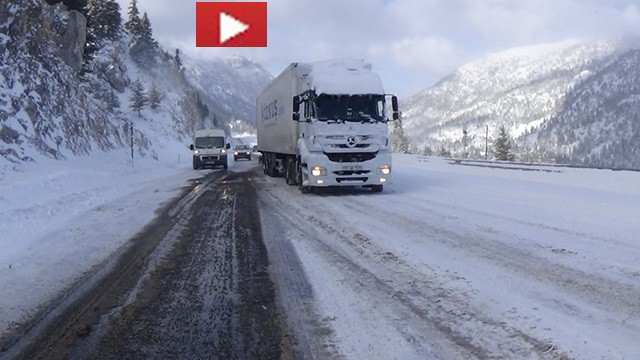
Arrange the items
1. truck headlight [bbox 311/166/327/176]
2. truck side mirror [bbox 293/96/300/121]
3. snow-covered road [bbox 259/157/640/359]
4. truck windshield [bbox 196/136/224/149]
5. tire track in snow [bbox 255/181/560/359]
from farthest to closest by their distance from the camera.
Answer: truck windshield [bbox 196/136/224/149] → truck side mirror [bbox 293/96/300/121] → truck headlight [bbox 311/166/327/176] → snow-covered road [bbox 259/157/640/359] → tire track in snow [bbox 255/181/560/359]

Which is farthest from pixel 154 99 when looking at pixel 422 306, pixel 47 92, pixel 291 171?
pixel 422 306

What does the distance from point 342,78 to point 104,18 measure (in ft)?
214

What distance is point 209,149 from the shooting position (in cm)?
3372

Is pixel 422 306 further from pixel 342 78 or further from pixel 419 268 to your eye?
pixel 342 78

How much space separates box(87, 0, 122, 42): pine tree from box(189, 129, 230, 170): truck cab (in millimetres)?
41217

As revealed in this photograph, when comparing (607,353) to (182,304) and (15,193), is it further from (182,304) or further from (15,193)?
(15,193)

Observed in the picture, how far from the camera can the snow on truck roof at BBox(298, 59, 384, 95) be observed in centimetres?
1534

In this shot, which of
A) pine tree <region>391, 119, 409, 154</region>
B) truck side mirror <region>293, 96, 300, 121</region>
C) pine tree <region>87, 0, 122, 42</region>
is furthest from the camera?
pine tree <region>391, 119, 409, 154</region>

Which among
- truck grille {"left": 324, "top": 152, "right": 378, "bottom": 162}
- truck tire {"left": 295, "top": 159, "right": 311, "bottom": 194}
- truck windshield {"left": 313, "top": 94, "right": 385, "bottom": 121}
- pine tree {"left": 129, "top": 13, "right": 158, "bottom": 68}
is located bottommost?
truck tire {"left": 295, "top": 159, "right": 311, "bottom": 194}

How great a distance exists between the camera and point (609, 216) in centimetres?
1051

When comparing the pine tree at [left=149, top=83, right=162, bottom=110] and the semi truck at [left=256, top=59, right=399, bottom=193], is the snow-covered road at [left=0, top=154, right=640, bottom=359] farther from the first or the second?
the pine tree at [left=149, top=83, right=162, bottom=110]

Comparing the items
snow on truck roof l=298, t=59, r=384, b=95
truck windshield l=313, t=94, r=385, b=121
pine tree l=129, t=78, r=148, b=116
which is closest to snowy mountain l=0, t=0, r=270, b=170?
pine tree l=129, t=78, r=148, b=116

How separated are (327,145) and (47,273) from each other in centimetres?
965

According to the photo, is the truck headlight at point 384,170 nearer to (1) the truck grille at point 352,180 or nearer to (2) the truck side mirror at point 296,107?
(1) the truck grille at point 352,180
